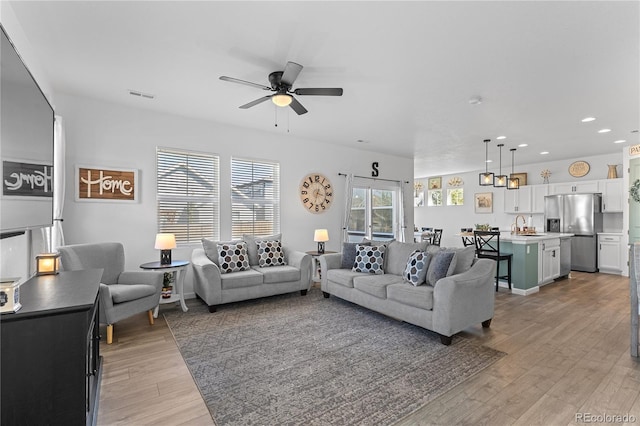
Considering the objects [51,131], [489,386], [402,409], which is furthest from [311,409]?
[51,131]

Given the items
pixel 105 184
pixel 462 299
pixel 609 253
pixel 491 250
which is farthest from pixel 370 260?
pixel 609 253

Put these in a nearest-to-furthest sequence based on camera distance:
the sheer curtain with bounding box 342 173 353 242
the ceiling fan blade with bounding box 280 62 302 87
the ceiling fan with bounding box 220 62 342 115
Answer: the ceiling fan blade with bounding box 280 62 302 87
the ceiling fan with bounding box 220 62 342 115
the sheer curtain with bounding box 342 173 353 242

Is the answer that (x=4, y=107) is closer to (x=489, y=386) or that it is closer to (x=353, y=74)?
(x=353, y=74)

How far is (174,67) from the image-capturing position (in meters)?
3.01

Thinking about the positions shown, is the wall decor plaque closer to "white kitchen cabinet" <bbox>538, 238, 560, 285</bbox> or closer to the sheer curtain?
"white kitchen cabinet" <bbox>538, 238, 560, 285</bbox>

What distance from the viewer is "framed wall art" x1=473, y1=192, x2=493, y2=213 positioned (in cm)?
905

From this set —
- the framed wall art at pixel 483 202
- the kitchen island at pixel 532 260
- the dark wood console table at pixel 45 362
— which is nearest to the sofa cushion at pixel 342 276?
the kitchen island at pixel 532 260

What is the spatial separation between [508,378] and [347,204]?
4.42 m

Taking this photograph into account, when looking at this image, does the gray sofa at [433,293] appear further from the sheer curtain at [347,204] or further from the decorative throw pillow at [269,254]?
the sheer curtain at [347,204]

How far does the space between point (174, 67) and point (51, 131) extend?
123 centimetres

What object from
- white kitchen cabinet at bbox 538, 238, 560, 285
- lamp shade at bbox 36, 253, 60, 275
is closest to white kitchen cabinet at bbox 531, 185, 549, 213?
white kitchen cabinet at bbox 538, 238, 560, 285

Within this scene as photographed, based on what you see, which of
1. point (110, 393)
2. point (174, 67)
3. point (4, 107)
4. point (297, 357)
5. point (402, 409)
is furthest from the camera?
point (174, 67)

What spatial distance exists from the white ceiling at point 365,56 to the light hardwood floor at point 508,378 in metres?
2.70

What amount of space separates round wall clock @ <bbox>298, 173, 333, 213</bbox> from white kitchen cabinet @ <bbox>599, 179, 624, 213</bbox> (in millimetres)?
6128
